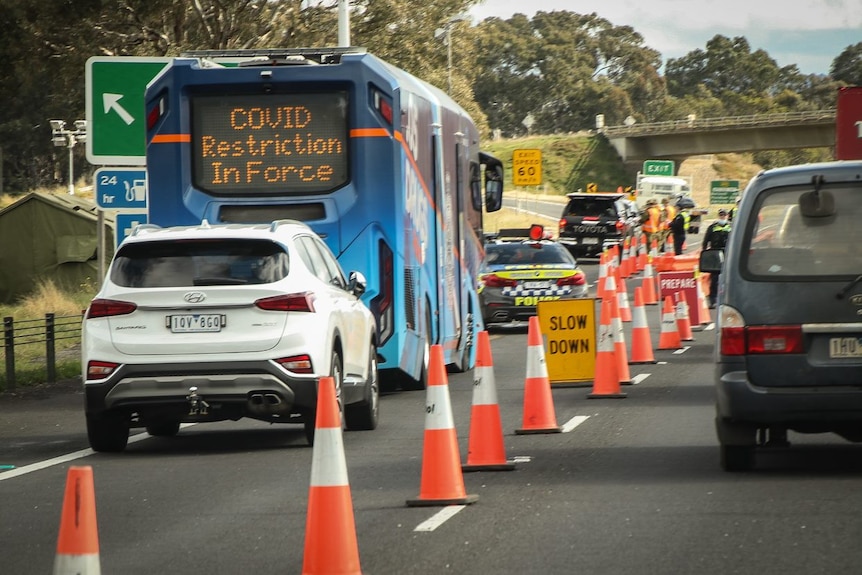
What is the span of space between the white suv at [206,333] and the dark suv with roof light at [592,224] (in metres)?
37.8

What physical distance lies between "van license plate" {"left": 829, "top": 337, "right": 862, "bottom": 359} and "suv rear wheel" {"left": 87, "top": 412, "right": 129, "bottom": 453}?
547cm

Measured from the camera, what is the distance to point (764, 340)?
34.0 ft

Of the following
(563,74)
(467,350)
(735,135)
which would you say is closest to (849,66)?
(563,74)

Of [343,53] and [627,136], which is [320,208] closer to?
[343,53]

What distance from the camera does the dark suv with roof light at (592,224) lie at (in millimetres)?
50562

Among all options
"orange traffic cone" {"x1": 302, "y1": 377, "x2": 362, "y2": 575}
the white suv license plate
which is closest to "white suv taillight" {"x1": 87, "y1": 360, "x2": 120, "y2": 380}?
the white suv license plate

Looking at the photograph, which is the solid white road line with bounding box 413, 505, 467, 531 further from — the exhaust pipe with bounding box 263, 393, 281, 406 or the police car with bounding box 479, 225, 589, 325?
the police car with bounding box 479, 225, 589, 325

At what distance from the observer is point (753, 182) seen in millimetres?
10711

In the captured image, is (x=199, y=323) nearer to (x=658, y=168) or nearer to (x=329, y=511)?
(x=329, y=511)

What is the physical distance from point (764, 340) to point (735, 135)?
296 ft

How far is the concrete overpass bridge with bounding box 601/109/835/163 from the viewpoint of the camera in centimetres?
9531

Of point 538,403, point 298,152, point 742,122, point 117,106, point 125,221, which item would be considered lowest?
point 538,403

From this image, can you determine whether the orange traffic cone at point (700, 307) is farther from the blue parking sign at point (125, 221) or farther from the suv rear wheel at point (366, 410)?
the suv rear wheel at point (366, 410)

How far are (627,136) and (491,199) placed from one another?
8510 cm
